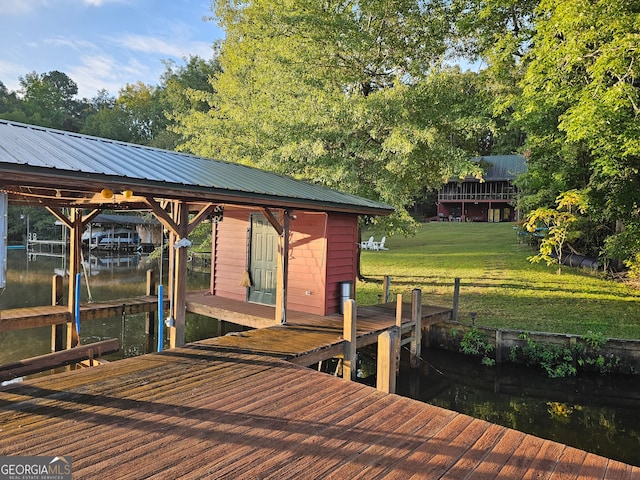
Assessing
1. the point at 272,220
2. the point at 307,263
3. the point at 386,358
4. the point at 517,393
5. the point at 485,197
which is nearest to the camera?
the point at 386,358

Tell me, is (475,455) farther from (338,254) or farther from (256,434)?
(338,254)

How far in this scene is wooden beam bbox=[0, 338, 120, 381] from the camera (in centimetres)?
452

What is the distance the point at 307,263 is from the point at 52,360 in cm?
540

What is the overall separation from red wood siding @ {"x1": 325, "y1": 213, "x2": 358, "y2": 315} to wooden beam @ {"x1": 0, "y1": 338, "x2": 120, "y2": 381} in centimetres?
467

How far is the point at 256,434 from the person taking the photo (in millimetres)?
3572

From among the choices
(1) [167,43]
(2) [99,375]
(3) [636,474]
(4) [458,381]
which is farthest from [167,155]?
(1) [167,43]

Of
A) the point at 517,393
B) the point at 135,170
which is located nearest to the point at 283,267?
the point at 135,170

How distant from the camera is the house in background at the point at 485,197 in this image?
139 ft

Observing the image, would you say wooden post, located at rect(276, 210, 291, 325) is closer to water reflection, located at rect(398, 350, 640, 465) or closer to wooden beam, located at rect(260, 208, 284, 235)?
wooden beam, located at rect(260, 208, 284, 235)

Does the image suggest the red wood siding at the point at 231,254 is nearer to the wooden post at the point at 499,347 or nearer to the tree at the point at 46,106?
the wooden post at the point at 499,347

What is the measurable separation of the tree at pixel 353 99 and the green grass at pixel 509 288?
10.6 feet

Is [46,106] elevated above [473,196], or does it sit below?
above

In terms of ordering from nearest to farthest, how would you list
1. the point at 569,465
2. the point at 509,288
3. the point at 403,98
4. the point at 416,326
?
the point at 569,465
the point at 416,326
the point at 403,98
the point at 509,288

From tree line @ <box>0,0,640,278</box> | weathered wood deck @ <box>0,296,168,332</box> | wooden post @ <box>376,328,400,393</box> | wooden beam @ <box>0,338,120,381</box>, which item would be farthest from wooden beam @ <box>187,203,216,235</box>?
tree line @ <box>0,0,640,278</box>
